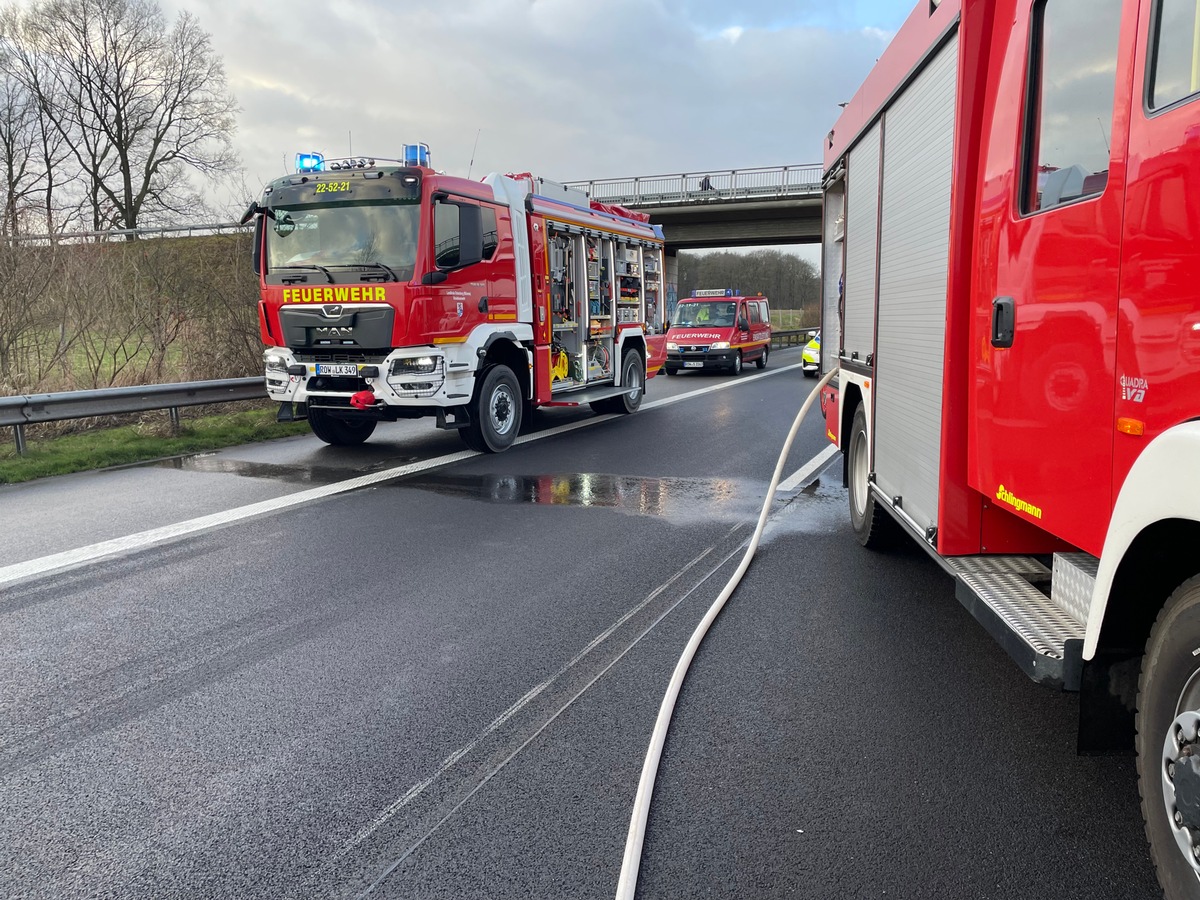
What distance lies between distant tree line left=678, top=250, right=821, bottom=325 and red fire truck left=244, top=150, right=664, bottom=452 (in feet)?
178

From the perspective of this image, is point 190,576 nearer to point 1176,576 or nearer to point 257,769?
point 257,769

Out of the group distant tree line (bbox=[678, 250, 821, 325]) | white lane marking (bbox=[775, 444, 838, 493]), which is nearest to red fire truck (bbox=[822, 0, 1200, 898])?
white lane marking (bbox=[775, 444, 838, 493])

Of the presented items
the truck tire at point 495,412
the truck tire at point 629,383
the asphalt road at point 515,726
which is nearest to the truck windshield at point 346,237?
the truck tire at point 495,412

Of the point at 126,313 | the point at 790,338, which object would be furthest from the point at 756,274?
the point at 126,313

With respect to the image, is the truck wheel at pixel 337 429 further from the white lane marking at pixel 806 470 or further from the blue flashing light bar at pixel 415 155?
the white lane marking at pixel 806 470

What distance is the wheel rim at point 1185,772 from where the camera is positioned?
2035mm

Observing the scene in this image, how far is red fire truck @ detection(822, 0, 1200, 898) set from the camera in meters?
2.13

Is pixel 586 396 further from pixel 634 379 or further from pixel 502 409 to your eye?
pixel 502 409

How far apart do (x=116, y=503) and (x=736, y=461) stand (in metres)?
6.01

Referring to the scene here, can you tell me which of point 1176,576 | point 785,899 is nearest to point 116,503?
point 785,899

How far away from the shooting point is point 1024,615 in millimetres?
2943

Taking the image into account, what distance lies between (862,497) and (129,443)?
820cm

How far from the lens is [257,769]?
3123 mm

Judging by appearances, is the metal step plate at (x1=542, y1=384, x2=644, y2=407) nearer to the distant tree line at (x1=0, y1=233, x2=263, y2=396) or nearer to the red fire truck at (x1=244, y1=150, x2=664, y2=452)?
the red fire truck at (x1=244, y1=150, x2=664, y2=452)
